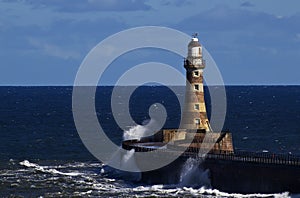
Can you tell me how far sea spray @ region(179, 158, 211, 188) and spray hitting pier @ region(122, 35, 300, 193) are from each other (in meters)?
0.27

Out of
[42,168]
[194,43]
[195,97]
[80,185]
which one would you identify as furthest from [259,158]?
[42,168]

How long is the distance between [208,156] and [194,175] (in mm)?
1667

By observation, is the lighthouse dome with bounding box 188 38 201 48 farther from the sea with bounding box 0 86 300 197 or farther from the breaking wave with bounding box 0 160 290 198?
the sea with bounding box 0 86 300 197

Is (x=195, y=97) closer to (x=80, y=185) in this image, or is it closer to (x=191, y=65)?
(x=191, y=65)

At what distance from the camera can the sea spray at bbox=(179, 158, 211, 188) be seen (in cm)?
5662

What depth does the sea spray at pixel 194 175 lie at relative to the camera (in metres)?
56.6

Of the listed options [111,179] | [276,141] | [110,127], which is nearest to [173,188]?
[111,179]

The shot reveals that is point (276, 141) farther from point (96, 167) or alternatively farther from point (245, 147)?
point (96, 167)

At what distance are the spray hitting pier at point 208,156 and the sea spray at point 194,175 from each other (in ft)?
0.90

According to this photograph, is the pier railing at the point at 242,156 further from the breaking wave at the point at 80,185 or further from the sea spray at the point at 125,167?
the breaking wave at the point at 80,185

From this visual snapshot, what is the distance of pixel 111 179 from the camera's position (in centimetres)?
6275

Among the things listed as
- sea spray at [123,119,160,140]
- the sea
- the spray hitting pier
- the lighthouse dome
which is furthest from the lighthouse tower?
sea spray at [123,119,160,140]

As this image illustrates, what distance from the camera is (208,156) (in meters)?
57.3

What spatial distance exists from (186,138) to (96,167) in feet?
31.9
